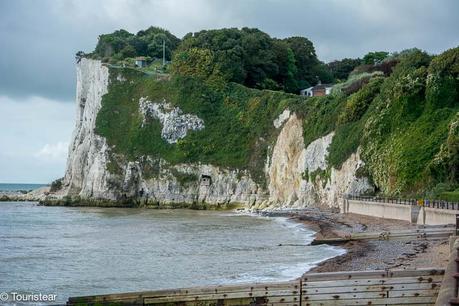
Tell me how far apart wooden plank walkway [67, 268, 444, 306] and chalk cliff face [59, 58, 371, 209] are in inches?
1749

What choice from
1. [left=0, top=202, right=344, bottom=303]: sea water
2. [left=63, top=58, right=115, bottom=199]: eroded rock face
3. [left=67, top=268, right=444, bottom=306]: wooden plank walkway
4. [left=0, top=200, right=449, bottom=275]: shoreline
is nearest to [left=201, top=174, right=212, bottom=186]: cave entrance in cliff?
[left=63, top=58, right=115, bottom=199]: eroded rock face

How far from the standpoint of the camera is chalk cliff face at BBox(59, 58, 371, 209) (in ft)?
217

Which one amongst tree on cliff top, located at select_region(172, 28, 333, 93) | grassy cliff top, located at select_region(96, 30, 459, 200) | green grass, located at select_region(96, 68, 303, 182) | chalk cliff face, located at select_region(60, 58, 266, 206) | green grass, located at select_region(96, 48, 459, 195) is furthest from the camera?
tree on cliff top, located at select_region(172, 28, 333, 93)

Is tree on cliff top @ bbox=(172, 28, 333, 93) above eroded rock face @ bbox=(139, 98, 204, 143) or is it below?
above

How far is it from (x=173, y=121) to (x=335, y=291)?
259 feet

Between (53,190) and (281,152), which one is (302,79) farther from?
(53,190)

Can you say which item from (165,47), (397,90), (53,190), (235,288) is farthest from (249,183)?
(235,288)

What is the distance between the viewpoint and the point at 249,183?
80500 millimetres

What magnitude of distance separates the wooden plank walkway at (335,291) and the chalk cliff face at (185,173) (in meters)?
44.4

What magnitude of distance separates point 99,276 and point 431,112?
34.0 m

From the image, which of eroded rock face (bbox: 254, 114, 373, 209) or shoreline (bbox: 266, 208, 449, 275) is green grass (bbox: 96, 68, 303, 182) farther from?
shoreline (bbox: 266, 208, 449, 275)

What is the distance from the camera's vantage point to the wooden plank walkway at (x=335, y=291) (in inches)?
468

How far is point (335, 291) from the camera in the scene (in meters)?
12.0

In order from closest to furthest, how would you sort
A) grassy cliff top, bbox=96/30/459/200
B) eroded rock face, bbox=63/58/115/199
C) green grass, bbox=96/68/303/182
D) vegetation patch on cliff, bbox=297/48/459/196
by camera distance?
vegetation patch on cliff, bbox=297/48/459/196, grassy cliff top, bbox=96/30/459/200, green grass, bbox=96/68/303/182, eroded rock face, bbox=63/58/115/199
